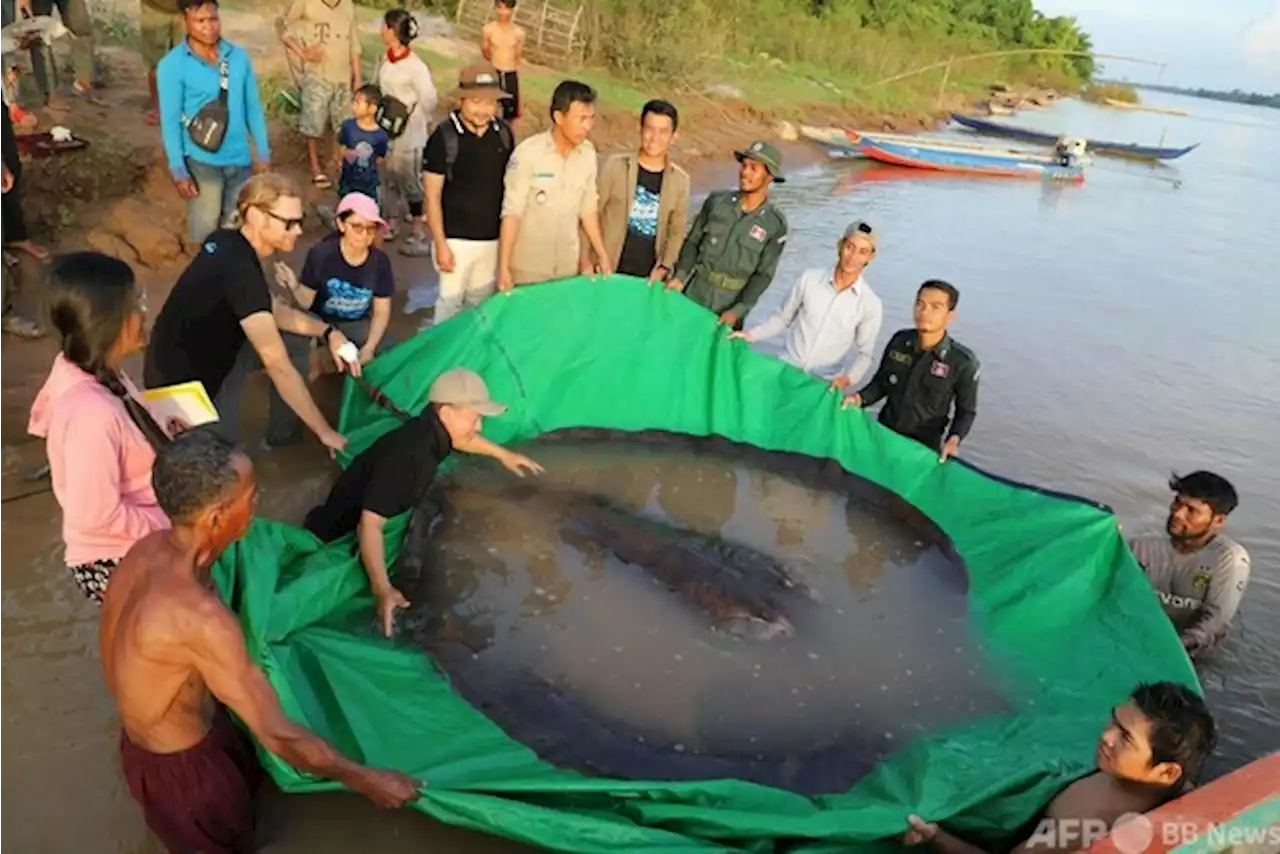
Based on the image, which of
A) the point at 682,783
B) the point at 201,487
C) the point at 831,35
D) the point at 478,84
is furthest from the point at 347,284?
the point at 831,35

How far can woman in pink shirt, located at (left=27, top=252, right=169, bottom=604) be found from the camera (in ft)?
7.86

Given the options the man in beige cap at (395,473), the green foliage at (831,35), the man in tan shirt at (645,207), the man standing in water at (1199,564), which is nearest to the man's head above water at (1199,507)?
the man standing in water at (1199,564)

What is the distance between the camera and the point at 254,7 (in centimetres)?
1220

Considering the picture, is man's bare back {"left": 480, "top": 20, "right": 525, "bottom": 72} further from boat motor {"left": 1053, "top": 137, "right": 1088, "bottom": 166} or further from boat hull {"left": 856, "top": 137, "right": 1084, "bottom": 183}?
boat motor {"left": 1053, "top": 137, "right": 1088, "bottom": 166}

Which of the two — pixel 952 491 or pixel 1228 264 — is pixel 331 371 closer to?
pixel 952 491

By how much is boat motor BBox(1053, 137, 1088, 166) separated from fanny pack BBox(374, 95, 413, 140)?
1536 centimetres

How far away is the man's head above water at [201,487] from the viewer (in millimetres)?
2086

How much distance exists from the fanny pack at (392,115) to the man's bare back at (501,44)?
3.58 ft

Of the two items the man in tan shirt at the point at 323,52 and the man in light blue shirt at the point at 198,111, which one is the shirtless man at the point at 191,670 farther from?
the man in tan shirt at the point at 323,52

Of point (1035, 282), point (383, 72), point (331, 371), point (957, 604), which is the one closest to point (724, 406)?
point (957, 604)

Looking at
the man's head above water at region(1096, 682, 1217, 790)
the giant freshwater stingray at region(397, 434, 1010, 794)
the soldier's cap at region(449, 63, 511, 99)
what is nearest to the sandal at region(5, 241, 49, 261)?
the soldier's cap at region(449, 63, 511, 99)

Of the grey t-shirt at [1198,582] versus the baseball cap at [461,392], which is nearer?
the baseball cap at [461,392]

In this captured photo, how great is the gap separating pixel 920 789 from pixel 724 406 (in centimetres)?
245

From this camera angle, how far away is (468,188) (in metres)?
4.87
